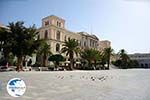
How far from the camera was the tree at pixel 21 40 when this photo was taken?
16923 millimetres

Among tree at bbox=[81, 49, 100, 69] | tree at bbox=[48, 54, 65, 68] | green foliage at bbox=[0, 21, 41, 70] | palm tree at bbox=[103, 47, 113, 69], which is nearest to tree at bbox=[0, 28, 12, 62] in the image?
green foliage at bbox=[0, 21, 41, 70]

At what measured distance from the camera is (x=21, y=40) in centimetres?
1744

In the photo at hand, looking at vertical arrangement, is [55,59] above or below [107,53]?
below

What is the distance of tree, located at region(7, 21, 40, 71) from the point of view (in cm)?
1692

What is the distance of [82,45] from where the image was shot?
37.3 m

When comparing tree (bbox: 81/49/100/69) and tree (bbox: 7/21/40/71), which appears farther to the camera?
tree (bbox: 81/49/100/69)

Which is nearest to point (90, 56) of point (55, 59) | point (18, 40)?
point (55, 59)

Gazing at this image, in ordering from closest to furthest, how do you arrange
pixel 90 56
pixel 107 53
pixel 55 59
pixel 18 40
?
pixel 18 40
pixel 55 59
pixel 90 56
pixel 107 53

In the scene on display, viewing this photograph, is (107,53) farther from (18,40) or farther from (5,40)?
(5,40)

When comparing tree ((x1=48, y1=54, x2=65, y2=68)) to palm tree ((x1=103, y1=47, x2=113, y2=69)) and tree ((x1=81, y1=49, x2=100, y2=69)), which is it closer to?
tree ((x1=81, y1=49, x2=100, y2=69))

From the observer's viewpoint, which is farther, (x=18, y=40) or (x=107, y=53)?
(x=107, y=53)

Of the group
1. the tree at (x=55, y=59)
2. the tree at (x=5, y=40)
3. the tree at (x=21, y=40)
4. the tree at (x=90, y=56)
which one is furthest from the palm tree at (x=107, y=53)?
the tree at (x=5, y=40)

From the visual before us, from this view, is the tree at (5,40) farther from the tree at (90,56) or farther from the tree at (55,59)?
the tree at (90,56)

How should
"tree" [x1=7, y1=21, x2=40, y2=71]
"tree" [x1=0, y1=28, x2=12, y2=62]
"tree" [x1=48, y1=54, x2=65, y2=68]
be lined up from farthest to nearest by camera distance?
"tree" [x1=48, y1=54, x2=65, y2=68] → "tree" [x1=7, y1=21, x2=40, y2=71] → "tree" [x1=0, y1=28, x2=12, y2=62]
